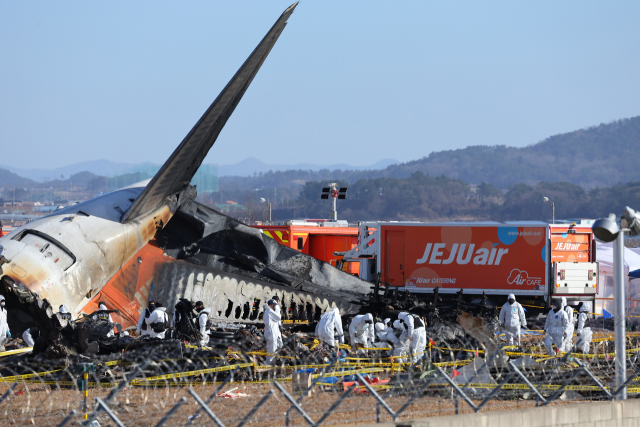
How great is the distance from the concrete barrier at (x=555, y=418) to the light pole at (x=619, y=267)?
414 mm

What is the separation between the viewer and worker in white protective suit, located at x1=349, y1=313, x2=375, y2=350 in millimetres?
17266

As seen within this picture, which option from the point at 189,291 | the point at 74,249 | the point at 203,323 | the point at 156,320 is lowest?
the point at 203,323

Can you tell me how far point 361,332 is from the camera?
17391mm

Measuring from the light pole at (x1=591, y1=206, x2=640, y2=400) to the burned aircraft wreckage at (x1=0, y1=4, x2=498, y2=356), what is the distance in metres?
9.73

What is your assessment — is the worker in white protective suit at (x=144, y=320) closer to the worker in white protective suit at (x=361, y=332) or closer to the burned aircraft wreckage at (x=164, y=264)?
the burned aircraft wreckage at (x=164, y=264)

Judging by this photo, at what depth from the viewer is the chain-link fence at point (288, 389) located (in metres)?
9.05

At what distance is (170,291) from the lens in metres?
20.1

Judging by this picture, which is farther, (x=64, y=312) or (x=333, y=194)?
(x=333, y=194)

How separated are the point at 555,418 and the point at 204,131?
11.9 m

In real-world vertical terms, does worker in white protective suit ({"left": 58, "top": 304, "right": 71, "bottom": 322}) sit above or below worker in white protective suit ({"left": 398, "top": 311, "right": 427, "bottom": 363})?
above

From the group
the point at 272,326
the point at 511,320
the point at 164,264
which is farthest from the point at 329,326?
the point at 511,320

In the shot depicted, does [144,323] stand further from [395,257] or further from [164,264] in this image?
[395,257]

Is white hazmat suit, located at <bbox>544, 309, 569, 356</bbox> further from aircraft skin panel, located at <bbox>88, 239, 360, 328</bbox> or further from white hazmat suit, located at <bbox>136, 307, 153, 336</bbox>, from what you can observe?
white hazmat suit, located at <bbox>136, 307, 153, 336</bbox>

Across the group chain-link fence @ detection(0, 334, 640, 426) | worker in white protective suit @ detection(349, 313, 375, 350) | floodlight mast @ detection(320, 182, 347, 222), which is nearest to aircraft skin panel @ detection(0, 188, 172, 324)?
chain-link fence @ detection(0, 334, 640, 426)
